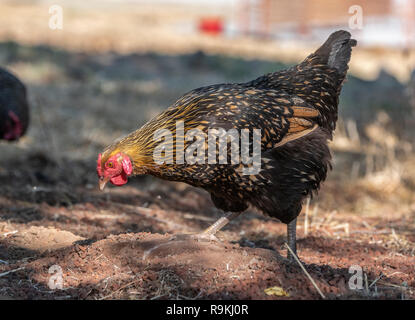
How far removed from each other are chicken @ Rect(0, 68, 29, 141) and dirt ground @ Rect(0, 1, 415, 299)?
0.26 m

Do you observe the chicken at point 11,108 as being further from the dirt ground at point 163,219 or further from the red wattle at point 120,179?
the red wattle at point 120,179

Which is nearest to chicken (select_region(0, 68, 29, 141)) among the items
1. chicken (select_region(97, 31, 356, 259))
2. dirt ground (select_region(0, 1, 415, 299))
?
dirt ground (select_region(0, 1, 415, 299))

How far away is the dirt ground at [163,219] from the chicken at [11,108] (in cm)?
26

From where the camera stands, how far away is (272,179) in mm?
3369

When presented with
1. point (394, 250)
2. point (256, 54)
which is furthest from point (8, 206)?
point (256, 54)

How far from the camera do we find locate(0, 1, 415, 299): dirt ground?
9.30 feet

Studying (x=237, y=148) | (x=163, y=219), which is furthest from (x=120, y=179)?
(x=163, y=219)

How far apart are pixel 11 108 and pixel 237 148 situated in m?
4.03

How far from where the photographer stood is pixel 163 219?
15.5 feet

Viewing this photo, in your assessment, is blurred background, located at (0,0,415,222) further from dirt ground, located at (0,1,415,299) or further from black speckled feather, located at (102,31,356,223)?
black speckled feather, located at (102,31,356,223)

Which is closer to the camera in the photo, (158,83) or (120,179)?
(120,179)

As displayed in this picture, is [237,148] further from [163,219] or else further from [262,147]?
[163,219]

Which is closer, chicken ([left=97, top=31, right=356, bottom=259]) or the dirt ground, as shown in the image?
the dirt ground

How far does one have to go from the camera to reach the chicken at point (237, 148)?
3.31 m
